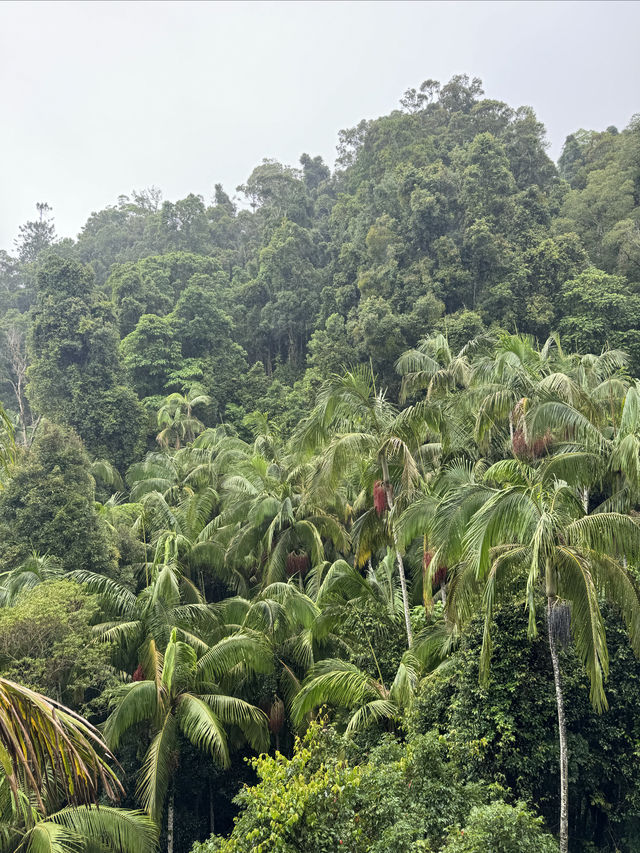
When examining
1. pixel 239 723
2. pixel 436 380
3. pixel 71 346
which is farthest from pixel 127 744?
pixel 71 346

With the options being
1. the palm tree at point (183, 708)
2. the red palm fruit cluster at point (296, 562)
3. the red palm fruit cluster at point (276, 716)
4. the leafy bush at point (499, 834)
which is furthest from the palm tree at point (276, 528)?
the leafy bush at point (499, 834)

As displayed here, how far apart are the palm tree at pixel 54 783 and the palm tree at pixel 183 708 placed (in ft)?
2.87

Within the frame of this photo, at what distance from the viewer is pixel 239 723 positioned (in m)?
10.5

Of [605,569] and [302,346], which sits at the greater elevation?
[302,346]

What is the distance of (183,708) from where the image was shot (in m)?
10.1

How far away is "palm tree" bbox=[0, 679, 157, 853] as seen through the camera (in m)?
3.01

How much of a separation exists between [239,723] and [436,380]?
30.1ft

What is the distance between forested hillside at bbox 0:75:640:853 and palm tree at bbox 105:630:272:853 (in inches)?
2.2

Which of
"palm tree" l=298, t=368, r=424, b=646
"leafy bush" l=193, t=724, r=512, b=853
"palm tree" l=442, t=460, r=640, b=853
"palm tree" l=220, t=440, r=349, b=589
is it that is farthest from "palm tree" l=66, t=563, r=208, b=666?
"palm tree" l=442, t=460, r=640, b=853

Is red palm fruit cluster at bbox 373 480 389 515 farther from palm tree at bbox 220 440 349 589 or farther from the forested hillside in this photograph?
palm tree at bbox 220 440 349 589

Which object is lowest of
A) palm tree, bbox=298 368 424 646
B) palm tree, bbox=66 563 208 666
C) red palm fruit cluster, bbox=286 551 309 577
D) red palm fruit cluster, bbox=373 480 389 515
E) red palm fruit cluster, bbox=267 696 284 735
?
red palm fruit cluster, bbox=267 696 284 735

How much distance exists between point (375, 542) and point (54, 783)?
20.9 ft

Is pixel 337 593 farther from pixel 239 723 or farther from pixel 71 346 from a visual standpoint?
pixel 71 346

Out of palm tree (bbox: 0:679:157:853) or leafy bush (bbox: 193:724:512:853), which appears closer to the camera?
palm tree (bbox: 0:679:157:853)
